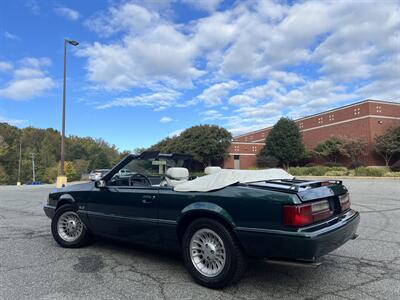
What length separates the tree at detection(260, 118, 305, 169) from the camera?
1639 inches

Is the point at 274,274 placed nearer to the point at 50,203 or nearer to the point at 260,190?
the point at 260,190

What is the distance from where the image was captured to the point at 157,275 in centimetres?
408

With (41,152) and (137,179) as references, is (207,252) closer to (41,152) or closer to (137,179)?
(137,179)

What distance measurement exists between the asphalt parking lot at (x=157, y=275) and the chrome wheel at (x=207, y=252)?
221 mm

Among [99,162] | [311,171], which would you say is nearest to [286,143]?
[311,171]

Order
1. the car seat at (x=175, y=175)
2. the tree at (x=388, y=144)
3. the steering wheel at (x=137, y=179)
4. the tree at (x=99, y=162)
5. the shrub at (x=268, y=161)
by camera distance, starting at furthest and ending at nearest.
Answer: the tree at (x=99, y=162)
the shrub at (x=268, y=161)
the tree at (x=388, y=144)
the steering wheel at (x=137, y=179)
the car seat at (x=175, y=175)

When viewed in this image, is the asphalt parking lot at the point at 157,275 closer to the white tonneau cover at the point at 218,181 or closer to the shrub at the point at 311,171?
the white tonneau cover at the point at 218,181

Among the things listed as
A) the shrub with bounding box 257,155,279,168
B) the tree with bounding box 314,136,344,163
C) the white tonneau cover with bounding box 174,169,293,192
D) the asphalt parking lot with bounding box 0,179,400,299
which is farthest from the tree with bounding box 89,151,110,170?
the white tonneau cover with bounding box 174,169,293,192

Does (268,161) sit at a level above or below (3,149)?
below

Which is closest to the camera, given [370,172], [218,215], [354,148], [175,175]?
[218,215]

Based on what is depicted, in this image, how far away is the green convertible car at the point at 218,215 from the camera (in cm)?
327

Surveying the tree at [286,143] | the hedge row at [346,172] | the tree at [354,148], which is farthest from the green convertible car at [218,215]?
the tree at [286,143]

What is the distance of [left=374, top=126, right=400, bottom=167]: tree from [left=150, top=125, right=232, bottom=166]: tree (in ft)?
57.3

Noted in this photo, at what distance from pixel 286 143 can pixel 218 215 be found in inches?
1559
